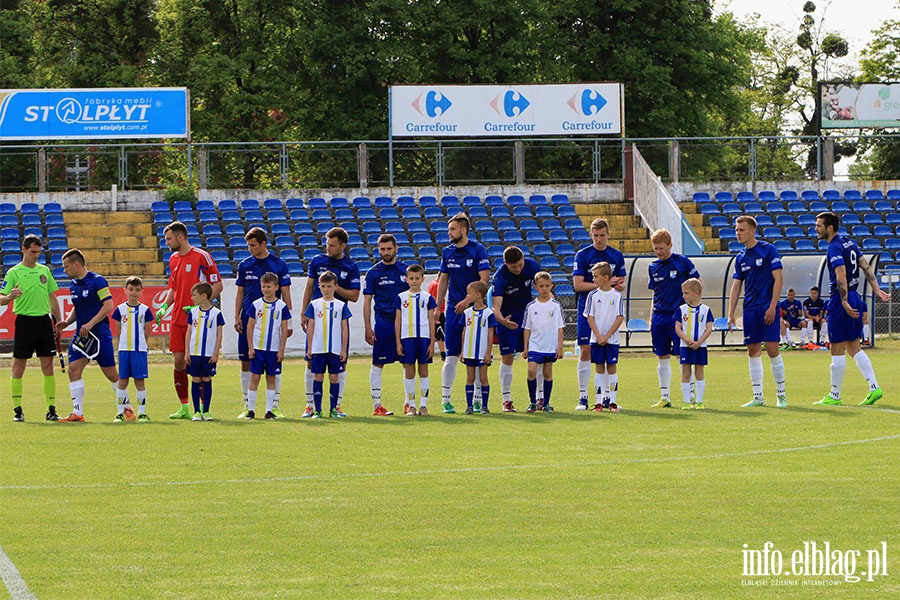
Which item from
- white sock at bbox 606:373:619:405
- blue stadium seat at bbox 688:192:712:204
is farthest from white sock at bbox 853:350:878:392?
blue stadium seat at bbox 688:192:712:204

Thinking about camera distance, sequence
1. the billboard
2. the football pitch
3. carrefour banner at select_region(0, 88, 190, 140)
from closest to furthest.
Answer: the football pitch
carrefour banner at select_region(0, 88, 190, 140)
the billboard

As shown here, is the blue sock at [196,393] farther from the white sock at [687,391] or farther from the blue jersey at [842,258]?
the blue jersey at [842,258]

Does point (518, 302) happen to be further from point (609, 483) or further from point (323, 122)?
point (323, 122)

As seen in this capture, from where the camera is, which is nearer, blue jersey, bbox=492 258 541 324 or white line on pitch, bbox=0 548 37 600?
white line on pitch, bbox=0 548 37 600

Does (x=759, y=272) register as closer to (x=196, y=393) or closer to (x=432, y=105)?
(x=196, y=393)

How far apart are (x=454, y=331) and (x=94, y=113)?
28.5 m

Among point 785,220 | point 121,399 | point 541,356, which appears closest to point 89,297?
point 121,399

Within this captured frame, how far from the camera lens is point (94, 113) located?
134ft

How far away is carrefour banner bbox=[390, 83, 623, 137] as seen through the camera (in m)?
40.8

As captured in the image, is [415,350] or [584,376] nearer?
[415,350]

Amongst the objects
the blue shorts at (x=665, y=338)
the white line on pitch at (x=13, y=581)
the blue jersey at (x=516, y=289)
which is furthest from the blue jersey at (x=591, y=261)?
the white line on pitch at (x=13, y=581)

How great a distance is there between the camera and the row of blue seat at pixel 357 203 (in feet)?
128

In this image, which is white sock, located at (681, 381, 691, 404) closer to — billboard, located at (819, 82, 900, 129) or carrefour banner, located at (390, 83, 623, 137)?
carrefour banner, located at (390, 83, 623, 137)

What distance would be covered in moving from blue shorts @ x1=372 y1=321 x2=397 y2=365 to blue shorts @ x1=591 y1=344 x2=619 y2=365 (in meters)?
2.17
